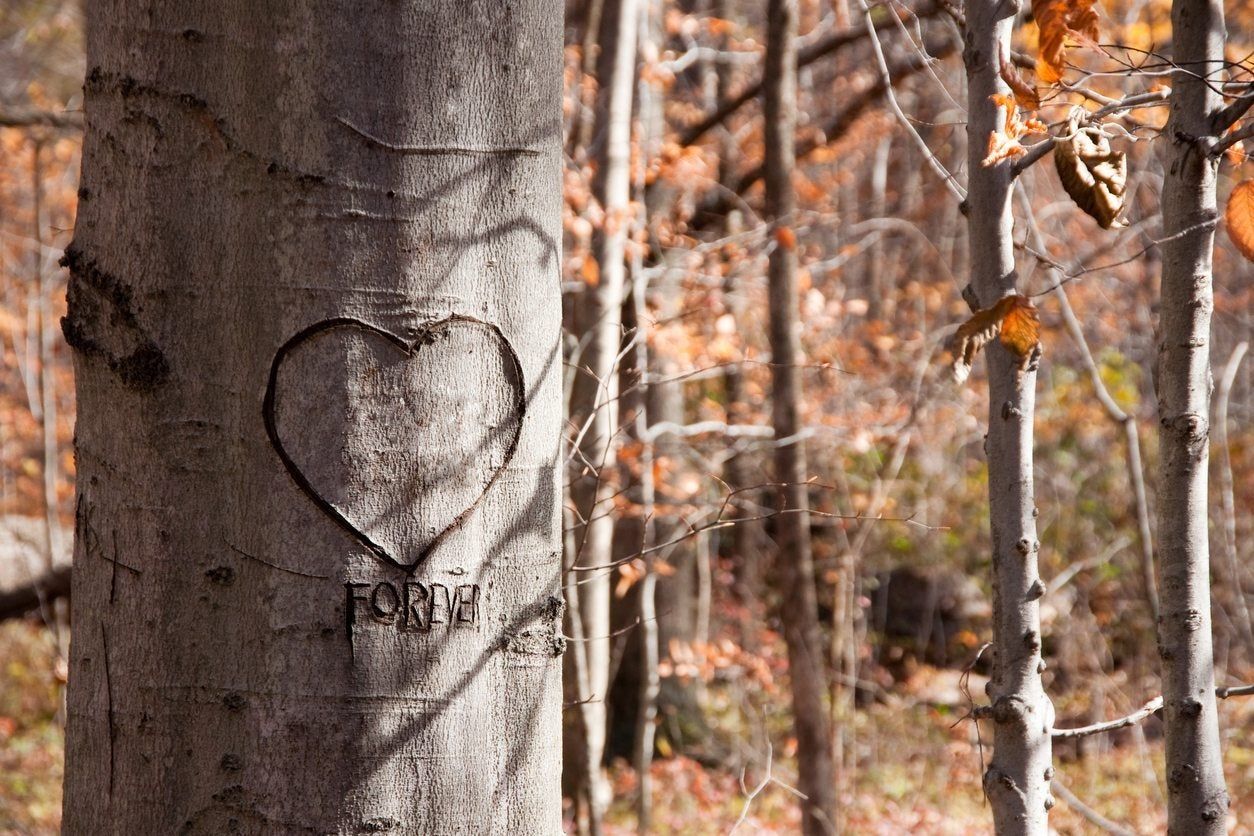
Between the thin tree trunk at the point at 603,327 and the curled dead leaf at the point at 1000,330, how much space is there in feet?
7.90

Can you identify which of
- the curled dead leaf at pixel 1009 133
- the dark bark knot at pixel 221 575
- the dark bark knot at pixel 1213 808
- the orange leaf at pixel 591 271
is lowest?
the dark bark knot at pixel 1213 808

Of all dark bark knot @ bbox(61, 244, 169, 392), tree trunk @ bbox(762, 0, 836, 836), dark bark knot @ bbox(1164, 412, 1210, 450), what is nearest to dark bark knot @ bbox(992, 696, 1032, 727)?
dark bark knot @ bbox(1164, 412, 1210, 450)

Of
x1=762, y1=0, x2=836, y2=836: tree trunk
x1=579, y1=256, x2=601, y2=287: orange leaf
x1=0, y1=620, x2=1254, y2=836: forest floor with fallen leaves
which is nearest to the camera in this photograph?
x1=579, y1=256, x2=601, y2=287: orange leaf

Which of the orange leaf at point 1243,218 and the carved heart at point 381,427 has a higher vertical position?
the orange leaf at point 1243,218

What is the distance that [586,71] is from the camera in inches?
243

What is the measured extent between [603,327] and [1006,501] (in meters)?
2.71

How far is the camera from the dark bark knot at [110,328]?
113cm

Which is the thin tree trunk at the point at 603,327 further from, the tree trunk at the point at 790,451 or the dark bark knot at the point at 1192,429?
the dark bark knot at the point at 1192,429

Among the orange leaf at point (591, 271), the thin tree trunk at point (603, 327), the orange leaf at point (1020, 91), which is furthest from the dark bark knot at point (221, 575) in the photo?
the orange leaf at point (591, 271)

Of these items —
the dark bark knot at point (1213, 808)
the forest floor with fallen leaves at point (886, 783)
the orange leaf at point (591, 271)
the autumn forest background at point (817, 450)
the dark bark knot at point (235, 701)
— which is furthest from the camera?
the forest floor with fallen leaves at point (886, 783)

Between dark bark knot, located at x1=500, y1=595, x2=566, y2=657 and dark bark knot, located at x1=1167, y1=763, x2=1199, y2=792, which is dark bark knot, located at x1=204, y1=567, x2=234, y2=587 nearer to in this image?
dark bark knot, located at x1=500, y1=595, x2=566, y2=657

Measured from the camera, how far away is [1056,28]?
1.54 metres

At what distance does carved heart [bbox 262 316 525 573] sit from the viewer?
3.68ft

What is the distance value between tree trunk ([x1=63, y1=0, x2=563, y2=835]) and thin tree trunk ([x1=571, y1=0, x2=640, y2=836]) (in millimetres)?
2700
